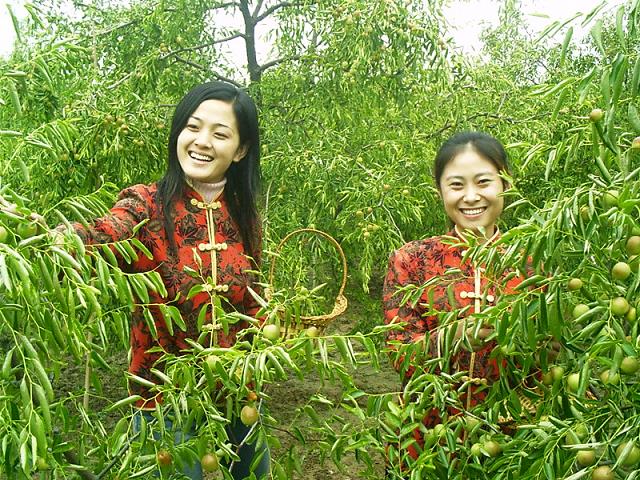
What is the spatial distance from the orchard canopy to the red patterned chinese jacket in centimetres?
10

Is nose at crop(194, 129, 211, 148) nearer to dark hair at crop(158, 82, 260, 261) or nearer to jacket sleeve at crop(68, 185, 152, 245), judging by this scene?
dark hair at crop(158, 82, 260, 261)

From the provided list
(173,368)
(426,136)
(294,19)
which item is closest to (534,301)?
(173,368)

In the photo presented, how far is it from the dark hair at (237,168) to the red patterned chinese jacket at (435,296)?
480mm

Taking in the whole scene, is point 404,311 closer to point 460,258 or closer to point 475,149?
point 460,258

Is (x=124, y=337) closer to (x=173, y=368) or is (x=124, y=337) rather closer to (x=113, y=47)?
(x=173, y=368)

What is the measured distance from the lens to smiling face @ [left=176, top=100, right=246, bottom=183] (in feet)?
7.00

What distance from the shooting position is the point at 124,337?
4.52 ft

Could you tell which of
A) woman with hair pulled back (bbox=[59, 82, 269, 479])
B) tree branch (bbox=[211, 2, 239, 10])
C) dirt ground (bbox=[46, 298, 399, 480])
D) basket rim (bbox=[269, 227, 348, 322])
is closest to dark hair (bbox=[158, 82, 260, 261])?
woman with hair pulled back (bbox=[59, 82, 269, 479])

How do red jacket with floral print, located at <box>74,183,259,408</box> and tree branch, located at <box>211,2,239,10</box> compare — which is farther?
tree branch, located at <box>211,2,239,10</box>

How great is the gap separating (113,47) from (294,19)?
987 mm

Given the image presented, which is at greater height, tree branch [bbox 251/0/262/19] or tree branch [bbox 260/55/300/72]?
tree branch [bbox 251/0/262/19]

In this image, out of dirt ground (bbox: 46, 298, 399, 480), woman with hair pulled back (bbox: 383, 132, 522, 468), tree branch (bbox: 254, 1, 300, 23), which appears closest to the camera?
woman with hair pulled back (bbox: 383, 132, 522, 468)

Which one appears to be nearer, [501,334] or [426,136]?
[501,334]

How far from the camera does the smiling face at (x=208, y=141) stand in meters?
2.13
